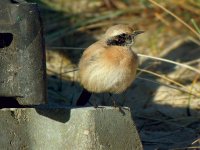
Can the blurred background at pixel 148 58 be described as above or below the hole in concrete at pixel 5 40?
below

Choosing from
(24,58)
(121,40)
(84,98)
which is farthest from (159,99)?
(24,58)

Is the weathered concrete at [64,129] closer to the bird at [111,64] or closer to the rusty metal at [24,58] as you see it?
the rusty metal at [24,58]

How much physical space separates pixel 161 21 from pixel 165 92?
1599 mm

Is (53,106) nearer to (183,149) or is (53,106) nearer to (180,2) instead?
(183,149)

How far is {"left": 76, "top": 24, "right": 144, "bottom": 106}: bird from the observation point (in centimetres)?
536

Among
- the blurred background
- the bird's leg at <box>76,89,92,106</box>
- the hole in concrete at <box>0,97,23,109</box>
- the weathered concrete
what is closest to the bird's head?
the blurred background

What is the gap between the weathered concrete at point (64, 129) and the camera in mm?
4789

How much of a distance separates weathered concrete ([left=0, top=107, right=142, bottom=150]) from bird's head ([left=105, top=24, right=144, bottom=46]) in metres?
0.86

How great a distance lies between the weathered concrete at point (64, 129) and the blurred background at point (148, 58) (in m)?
0.78

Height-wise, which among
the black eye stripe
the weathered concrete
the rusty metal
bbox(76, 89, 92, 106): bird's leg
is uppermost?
the rusty metal

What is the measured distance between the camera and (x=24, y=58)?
15.1ft

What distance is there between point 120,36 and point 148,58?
8.15ft

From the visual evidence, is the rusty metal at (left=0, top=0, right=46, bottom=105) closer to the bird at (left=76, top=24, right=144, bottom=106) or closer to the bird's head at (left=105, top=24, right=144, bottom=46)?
the bird at (left=76, top=24, right=144, bottom=106)

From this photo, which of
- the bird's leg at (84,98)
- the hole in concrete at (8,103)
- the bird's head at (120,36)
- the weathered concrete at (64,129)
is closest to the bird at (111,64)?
the bird's head at (120,36)
